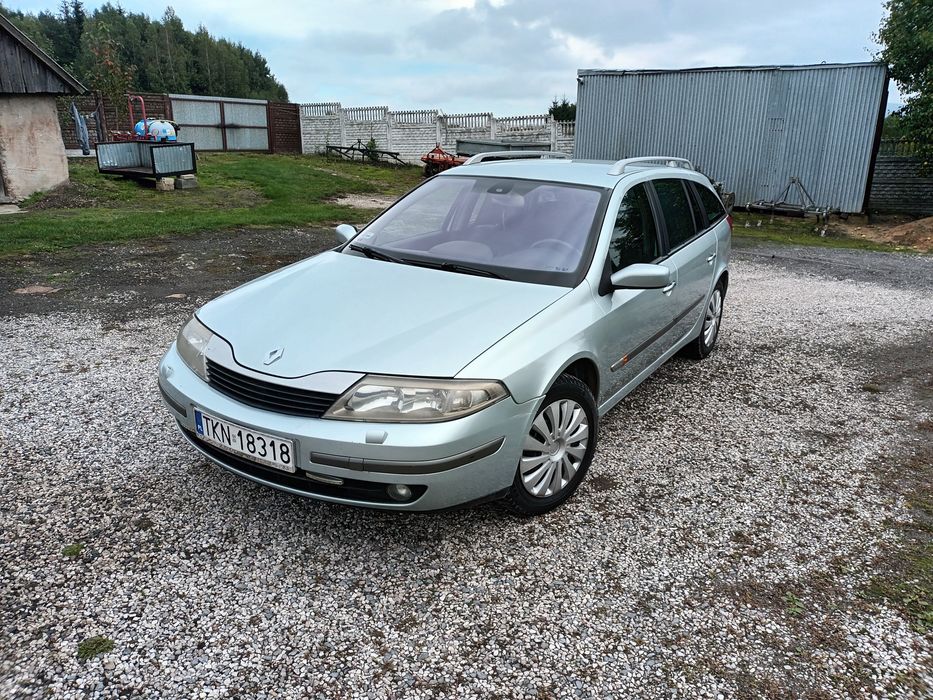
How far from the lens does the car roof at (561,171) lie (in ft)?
13.4

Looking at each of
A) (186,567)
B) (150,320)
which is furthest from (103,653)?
(150,320)

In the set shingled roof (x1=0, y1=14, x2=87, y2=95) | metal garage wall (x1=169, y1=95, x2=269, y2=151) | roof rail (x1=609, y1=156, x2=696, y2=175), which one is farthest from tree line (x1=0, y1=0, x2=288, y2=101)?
roof rail (x1=609, y1=156, x2=696, y2=175)

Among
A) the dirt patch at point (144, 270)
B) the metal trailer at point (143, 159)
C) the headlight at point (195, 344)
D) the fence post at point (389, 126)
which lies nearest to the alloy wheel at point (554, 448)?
the headlight at point (195, 344)

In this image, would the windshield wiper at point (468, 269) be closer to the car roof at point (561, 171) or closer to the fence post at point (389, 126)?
the car roof at point (561, 171)

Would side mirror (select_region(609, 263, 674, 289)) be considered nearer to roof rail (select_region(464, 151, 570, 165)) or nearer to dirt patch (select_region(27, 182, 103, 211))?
roof rail (select_region(464, 151, 570, 165))

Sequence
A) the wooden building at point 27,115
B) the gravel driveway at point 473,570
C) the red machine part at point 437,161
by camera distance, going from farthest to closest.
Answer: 1. the red machine part at point 437,161
2. the wooden building at point 27,115
3. the gravel driveway at point 473,570

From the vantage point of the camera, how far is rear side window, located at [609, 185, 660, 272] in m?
3.75

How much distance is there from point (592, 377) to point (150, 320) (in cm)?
462

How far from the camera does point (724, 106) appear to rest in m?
16.1

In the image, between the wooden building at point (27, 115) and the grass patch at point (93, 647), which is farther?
the wooden building at point (27, 115)

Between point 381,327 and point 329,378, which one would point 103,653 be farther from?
point 381,327

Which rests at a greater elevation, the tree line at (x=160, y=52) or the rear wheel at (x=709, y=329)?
the tree line at (x=160, y=52)

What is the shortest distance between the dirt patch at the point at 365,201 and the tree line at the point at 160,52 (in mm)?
60563

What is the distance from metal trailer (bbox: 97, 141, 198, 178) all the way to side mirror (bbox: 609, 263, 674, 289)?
13618 millimetres
